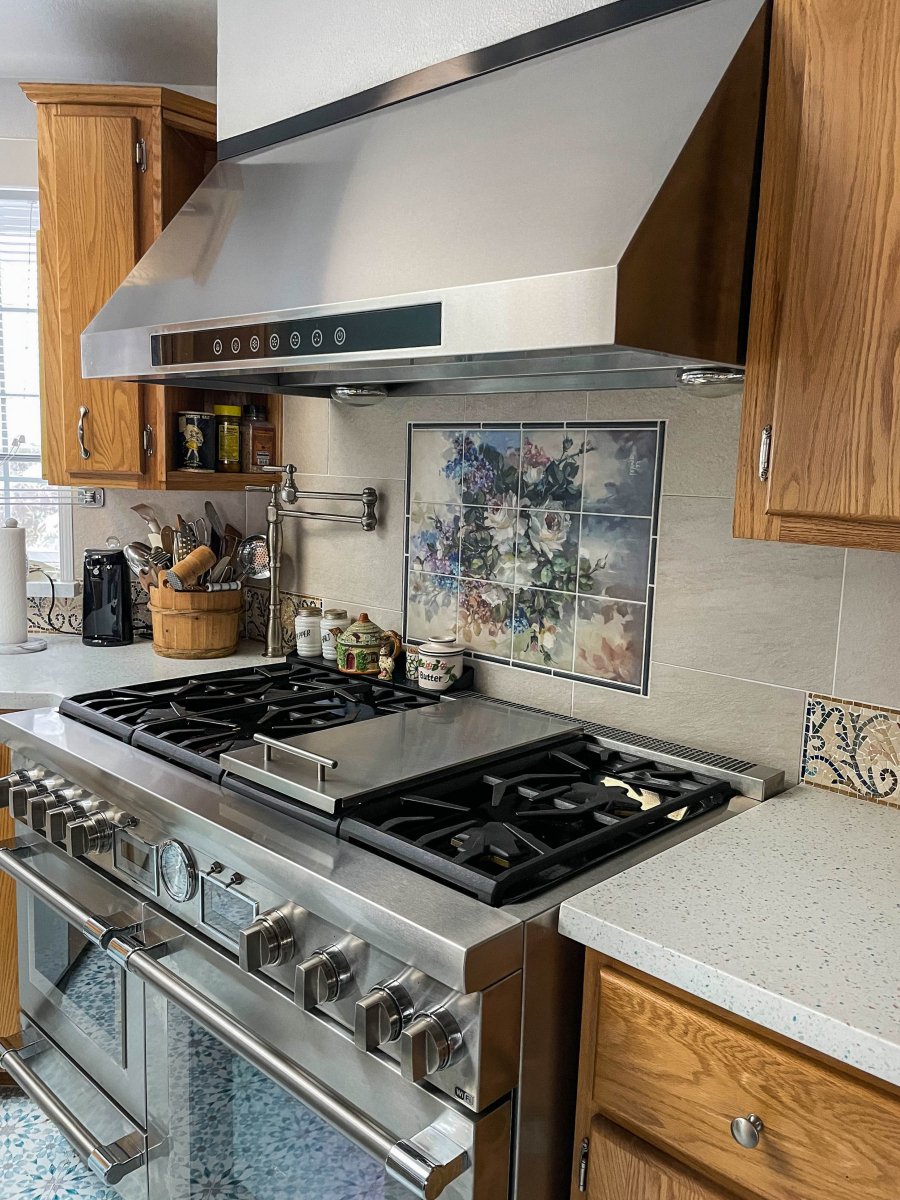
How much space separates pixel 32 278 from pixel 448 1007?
2292mm

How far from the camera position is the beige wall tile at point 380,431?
202cm

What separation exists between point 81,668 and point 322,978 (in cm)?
132

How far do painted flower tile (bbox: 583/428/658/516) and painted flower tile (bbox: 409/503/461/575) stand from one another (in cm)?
35

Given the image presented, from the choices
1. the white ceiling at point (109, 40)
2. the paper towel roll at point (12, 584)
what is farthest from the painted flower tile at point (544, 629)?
the white ceiling at point (109, 40)

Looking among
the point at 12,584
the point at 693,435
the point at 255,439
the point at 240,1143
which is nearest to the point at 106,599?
the point at 12,584

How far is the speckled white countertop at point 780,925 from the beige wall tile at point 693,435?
21.8 inches

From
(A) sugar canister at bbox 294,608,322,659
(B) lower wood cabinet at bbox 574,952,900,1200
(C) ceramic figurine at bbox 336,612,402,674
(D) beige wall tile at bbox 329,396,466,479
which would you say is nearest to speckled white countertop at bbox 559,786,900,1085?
(B) lower wood cabinet at bbox 574,952,900,1200

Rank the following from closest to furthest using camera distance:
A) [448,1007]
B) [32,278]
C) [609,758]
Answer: [448,1007] < [609,758] < [32,278]

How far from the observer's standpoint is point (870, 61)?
1.05 m

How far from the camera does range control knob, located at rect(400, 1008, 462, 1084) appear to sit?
0.98 m

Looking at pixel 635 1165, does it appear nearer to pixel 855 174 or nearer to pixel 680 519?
pixel 680 519

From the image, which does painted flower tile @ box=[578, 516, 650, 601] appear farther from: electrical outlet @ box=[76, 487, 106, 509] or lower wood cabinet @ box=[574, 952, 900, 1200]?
electrical outlet @ box=[76, 487, 106, 509]

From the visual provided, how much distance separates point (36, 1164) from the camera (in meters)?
1.97

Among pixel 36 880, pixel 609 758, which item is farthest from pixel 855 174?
pixel 36 880
